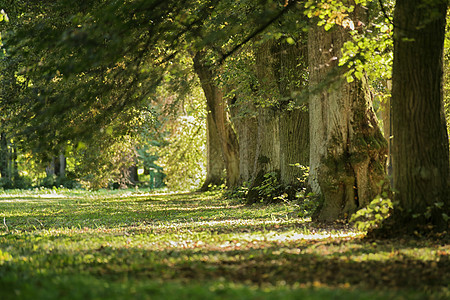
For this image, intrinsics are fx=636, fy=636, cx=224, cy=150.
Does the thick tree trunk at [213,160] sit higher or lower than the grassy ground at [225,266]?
higher

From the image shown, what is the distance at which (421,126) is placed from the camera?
9055mm

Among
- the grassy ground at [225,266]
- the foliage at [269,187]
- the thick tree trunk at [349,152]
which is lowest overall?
the grassy ground at [225,266]

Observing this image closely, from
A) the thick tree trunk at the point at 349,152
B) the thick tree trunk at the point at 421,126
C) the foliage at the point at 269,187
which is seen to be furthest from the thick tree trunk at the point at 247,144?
the thick tree trunk at the point at 421,126

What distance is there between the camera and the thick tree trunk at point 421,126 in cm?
906

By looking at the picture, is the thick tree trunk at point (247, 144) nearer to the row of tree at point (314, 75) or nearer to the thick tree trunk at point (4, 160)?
the row of tree at point (314, 75)

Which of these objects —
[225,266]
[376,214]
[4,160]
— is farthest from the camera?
[4,160]

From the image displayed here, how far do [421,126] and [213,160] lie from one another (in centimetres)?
2724

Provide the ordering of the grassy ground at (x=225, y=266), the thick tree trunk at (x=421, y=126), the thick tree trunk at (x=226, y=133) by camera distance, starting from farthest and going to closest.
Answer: the thick tree trunk at (x=226, y=133)
the thick tree trunk at (x=421, y=126)
the grassy ground at (x=225, y=266)

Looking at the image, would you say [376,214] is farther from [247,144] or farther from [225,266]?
[247,144]

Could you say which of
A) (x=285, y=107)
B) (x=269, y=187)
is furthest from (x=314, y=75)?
(x=269, y=187)

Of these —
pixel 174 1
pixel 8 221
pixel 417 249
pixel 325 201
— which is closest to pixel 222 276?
pixel 417 249

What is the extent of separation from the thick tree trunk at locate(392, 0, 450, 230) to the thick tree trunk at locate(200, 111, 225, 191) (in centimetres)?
2617

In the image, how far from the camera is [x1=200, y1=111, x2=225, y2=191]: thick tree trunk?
117 ft

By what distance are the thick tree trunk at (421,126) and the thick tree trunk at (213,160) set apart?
26.2 meters
